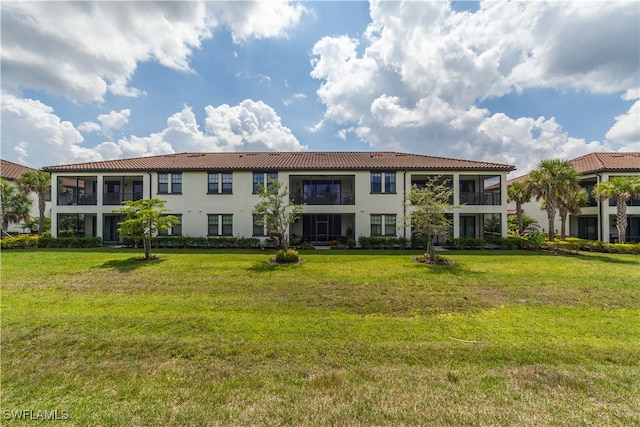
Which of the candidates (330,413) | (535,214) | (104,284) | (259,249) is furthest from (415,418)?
(535,214)

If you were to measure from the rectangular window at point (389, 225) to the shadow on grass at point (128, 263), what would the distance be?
1520cm

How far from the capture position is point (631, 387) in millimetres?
4023

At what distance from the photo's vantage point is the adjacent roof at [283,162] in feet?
65.0

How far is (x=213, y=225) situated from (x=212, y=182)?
3.49 m

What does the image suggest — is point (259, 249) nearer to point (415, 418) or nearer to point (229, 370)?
point (229, 370)

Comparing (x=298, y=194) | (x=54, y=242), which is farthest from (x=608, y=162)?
(x=54, y=242)

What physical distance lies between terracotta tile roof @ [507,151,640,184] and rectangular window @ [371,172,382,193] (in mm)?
18580

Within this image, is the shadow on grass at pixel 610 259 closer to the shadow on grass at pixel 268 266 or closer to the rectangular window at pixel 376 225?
the rectangular window at pixel 376 225

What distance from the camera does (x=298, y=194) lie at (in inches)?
832

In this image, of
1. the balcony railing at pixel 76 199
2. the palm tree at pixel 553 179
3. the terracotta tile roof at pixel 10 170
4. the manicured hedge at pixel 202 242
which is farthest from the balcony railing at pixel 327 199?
the terracotta tile roof at pixel 10 170

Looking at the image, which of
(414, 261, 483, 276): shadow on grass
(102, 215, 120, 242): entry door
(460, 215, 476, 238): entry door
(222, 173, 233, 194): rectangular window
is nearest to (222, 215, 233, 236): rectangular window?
(222, 173, 233, 194): rectangular window

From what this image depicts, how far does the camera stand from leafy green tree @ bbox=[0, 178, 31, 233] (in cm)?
2061

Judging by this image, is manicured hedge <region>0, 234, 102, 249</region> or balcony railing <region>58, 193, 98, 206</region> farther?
balcony railing <region>58, 193, 98, 206</region>

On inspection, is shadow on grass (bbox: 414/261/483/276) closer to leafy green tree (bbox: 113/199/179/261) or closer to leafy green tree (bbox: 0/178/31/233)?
leafy green tree (bbox: 113/199/179/261)
